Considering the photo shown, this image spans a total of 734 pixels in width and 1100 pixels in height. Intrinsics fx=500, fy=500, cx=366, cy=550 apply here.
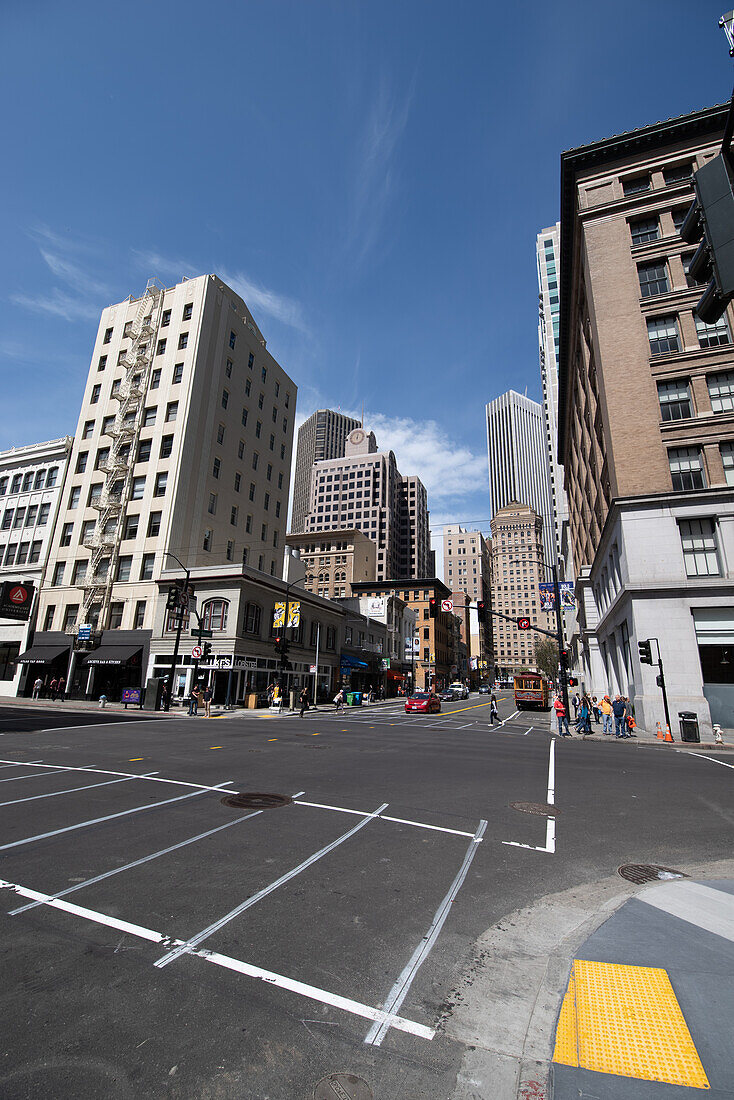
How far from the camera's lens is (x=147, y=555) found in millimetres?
41344

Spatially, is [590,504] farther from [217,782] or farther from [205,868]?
[205,868]

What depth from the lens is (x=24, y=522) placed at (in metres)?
48.5

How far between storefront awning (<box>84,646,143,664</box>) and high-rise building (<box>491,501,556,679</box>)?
163 m

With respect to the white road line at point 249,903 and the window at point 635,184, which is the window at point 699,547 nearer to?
the window at point 635,184

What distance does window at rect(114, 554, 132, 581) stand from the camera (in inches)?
1652

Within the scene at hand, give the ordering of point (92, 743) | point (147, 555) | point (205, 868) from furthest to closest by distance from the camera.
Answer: point (147, 555)
point (92, 743)
point (205, 868)

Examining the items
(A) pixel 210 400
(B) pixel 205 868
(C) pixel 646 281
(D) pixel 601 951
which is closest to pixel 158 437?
(A) pixel 210 400

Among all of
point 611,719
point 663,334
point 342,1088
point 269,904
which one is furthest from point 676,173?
point 342,1088

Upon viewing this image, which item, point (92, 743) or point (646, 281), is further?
point (646, 281)

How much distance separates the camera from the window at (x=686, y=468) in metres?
27.0

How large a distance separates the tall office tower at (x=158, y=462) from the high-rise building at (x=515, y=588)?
495ft

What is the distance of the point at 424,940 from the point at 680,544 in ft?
87.7

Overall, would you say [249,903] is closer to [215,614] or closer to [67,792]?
[67,792]

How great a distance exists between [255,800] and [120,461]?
43.4 metres
